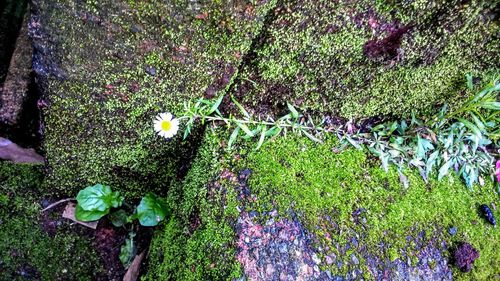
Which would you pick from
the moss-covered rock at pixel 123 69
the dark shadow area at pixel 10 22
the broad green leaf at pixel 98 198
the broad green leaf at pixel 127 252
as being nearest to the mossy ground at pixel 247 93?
the moss-covered rock at pixel 123 69

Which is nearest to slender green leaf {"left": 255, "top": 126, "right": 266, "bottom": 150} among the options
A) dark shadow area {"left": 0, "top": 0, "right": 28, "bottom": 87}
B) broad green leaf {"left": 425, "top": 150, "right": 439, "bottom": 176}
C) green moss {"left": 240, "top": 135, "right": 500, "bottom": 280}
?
green moss {"left": 240, "top": 135, "right": 500, "bottom": 280}

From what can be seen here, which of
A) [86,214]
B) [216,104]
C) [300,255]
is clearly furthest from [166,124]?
[300,255]

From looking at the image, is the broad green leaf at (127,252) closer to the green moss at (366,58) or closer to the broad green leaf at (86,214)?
the broad green leaf at (86,214)

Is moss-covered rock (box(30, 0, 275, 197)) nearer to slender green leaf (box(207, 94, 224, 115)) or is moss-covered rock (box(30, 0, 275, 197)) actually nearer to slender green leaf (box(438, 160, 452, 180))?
slender green leaf (box(207, 94, 224, 115))

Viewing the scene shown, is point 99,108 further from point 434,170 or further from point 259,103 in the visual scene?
point 434,170

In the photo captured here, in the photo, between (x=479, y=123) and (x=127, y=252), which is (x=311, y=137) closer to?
(x=479, y=123)

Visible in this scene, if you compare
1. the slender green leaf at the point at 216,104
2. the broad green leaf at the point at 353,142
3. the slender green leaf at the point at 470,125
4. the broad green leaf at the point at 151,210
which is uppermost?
the slender green leaf at the point at 470,125
